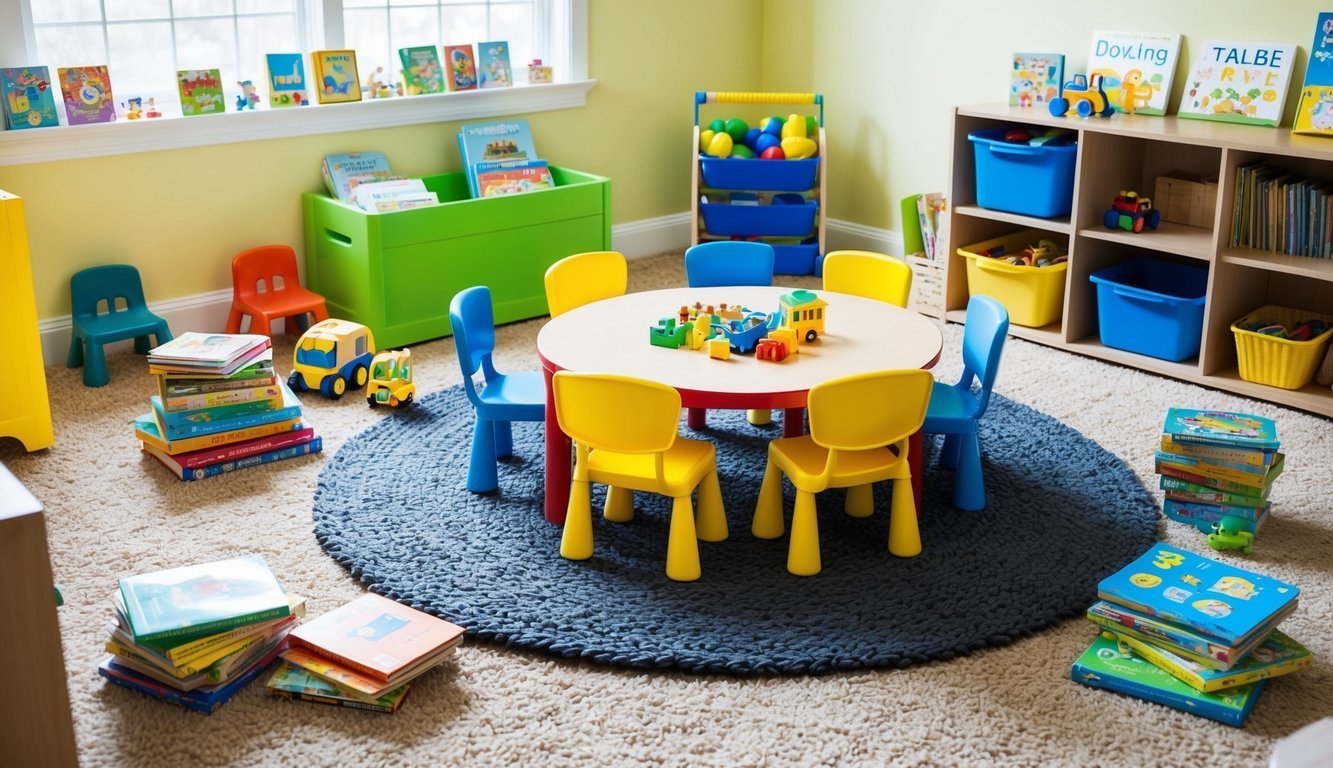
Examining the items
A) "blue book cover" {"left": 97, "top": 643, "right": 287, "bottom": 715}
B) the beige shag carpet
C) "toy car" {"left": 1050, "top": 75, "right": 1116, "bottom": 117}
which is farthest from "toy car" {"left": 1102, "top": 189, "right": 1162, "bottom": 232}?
"blue book cover" {"left": 97, "top": 643, "right": 287, "bottom": 715}

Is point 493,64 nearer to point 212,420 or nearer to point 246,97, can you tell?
point 246,97

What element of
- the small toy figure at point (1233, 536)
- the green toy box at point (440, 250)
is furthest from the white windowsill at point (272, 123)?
the small toy figure at point (1233, 536)

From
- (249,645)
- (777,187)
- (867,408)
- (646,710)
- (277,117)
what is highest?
(277,117)

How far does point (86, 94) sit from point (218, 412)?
53.6 inches

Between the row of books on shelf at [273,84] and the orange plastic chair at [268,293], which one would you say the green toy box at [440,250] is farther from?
the row of books on shelf at [273,84]

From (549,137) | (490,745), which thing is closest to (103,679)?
(490,745)

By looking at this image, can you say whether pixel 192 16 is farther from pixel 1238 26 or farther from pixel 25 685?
pixel 1238 26

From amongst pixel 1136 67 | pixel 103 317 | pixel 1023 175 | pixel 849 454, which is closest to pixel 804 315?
pixel 849 454

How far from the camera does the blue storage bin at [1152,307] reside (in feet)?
14.3

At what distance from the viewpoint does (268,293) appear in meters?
4.77

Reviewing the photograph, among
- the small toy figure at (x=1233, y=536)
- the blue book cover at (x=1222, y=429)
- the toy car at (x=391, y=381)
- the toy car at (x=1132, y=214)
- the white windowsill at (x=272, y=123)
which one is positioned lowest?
the small toy figure at (x=1233, y=536)

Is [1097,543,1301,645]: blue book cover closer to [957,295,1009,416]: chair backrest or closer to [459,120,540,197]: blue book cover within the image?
[957,295,1009,416]: chair backrest

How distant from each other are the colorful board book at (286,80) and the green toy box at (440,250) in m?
0.35

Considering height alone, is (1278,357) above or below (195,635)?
above
